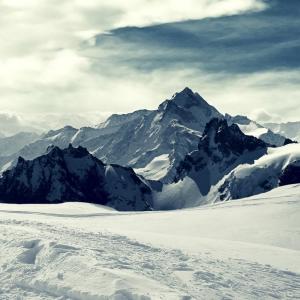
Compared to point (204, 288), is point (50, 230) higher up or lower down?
higher up

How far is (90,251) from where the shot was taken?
30375 mm

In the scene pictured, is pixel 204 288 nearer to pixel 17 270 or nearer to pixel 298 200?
pixel 17 270

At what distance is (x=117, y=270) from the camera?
27.1 metres

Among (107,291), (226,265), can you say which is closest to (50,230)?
(226,265)

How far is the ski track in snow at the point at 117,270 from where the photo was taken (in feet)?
80.5

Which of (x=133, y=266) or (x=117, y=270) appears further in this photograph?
(x=133, y=266)

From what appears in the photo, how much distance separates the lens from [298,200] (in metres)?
63.9

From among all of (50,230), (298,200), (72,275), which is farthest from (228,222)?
(72,275)

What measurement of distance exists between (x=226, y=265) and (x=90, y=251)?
283 inches

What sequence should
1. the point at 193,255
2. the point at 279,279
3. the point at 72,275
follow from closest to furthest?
1. the point at 72,275
2. the point at 279,279
3. the point at 193,255

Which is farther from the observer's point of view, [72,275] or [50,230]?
[50,230]

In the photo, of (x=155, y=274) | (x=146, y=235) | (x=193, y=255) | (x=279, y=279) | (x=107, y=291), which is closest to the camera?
(x=107, y=291)

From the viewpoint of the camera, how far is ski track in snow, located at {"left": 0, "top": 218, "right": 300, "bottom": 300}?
2453 cm

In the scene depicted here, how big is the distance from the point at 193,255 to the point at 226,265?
2.44m
